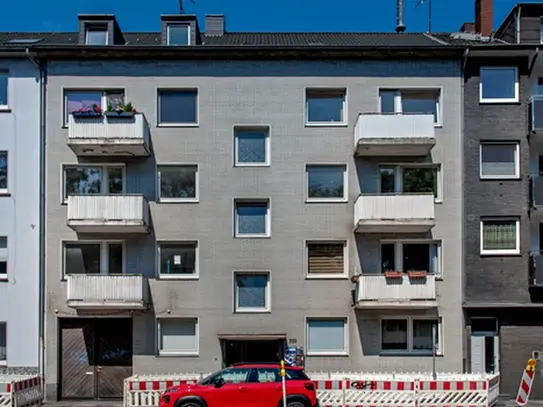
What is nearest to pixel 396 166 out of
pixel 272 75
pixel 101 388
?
pixel 272 75

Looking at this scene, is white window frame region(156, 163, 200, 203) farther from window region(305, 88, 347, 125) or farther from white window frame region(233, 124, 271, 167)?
window region(305, 88, 347, 125)

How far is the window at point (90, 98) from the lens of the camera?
75.2 ft

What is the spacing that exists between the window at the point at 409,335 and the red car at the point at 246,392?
211 inches

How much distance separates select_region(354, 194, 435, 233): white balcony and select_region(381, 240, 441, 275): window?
1.28 m

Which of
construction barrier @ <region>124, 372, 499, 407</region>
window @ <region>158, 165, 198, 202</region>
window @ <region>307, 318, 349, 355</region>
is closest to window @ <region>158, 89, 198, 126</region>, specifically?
window @ <region>158, 165, 198, 202</region>

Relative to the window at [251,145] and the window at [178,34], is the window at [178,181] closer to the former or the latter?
the window at [251,145]

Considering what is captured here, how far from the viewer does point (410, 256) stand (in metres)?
22.7

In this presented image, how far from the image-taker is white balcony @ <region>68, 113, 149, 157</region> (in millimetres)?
21484

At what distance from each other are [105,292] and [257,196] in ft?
19.2

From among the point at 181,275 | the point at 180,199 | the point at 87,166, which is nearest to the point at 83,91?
the point at 87,166

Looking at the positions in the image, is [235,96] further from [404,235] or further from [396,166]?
[404,235]

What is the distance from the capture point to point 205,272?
22.3 metres

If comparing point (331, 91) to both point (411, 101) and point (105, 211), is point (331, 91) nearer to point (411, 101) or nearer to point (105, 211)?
point (411, 101)

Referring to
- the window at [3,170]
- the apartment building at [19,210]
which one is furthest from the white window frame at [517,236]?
the window at [3,170]
